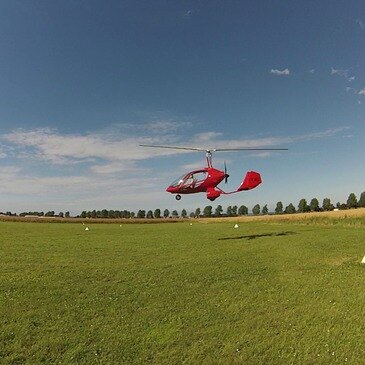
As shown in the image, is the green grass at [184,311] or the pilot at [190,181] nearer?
the green grass at [184,311]

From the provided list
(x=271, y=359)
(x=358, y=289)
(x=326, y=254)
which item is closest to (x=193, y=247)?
(x=326, y=254)

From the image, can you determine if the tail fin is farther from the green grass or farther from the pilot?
the green grass

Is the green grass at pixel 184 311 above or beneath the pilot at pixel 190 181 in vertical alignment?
beneath

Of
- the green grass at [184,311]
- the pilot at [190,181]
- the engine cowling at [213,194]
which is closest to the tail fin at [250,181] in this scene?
the engine cowling at [213,194]

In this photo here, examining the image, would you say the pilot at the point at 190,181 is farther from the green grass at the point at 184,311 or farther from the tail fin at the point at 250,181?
the green grass at the point at 184,311

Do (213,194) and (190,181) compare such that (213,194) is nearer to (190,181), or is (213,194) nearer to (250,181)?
(190,181)

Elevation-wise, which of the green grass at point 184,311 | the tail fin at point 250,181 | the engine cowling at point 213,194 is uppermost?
the tail fin at point 250,181

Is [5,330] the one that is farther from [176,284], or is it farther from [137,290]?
[176,284]
